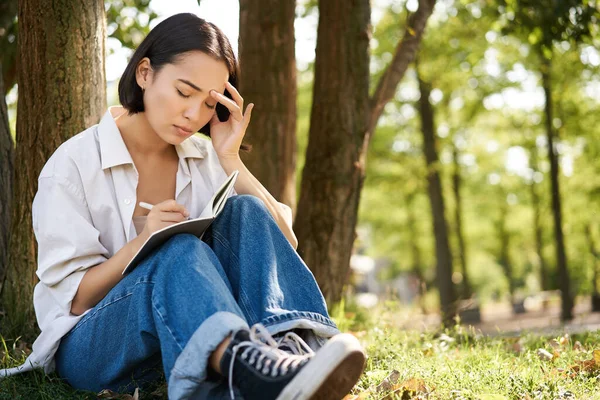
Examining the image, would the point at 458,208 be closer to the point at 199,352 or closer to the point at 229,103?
the point at 229,103

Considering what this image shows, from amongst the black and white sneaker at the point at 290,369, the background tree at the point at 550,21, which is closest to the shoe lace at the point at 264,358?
the black and white sneaker at the point at 290,369

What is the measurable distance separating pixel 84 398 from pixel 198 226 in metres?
0.79

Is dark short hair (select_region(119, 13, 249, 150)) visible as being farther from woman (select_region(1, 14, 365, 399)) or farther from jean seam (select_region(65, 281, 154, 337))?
jean seam (select_region(65, 281, 154, 337))

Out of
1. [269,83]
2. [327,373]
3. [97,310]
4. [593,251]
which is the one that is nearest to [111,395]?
[97,310]

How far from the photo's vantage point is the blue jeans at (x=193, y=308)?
2.17 metres

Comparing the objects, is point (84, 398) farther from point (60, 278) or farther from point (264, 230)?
point (264, 230)

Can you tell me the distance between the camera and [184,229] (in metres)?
2.41

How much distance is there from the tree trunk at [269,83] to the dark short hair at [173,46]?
2361mm

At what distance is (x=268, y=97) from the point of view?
534cm

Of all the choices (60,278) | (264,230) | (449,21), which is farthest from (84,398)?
(449,21)

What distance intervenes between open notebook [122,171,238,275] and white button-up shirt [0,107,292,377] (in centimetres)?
22

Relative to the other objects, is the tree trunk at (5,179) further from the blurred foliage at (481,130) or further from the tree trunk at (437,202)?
the tree trunk at (437,202)

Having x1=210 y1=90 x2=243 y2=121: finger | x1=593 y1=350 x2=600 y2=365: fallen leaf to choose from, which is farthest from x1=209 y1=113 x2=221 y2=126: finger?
x1=593 y1=350 x2=600 y2=365: fallen leaf

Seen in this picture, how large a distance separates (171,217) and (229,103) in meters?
0.66
